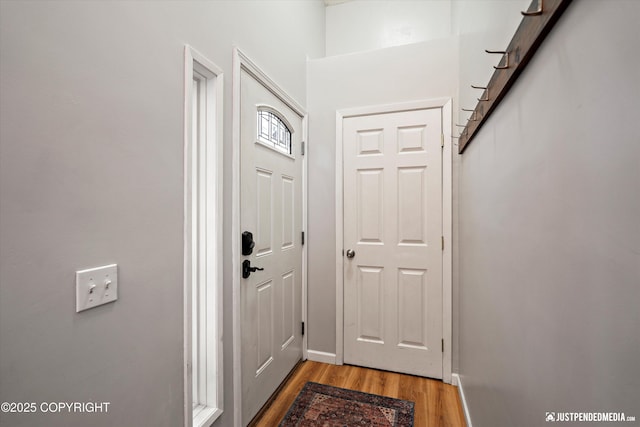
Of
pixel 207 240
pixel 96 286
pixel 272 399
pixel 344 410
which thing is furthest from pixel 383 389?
pixel 96 286

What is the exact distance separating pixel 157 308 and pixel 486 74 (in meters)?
1.67

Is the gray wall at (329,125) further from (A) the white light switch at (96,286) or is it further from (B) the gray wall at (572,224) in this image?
(A) the white light switch at (96,286)

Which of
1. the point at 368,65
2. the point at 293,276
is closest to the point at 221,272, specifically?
the point at 293,276

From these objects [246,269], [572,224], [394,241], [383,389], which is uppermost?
[572,224]

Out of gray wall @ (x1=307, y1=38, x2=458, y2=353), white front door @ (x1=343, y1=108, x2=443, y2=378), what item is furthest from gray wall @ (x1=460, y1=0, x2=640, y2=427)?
gray wall @ (x1=307, y1=38, x2=458, y2=353)

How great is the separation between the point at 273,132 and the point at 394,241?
3.93ft

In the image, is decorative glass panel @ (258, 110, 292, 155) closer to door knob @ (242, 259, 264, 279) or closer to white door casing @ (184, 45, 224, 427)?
white door casing @ (184, 45, 224, 427)

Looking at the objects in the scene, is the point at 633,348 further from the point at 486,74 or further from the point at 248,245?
the point at 248,245

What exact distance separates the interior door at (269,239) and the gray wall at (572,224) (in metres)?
1.22

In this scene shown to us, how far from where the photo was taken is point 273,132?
2010mm

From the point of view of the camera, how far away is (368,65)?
2354 mm

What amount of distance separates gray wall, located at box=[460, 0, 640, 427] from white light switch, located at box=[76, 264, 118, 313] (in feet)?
3.84

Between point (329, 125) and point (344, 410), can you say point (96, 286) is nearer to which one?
point (344, 410)

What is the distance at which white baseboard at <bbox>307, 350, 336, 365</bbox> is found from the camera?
240cm
